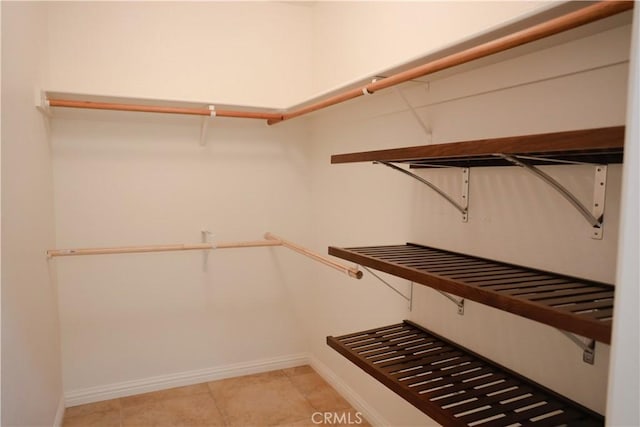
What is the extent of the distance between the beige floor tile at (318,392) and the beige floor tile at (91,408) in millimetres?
1014

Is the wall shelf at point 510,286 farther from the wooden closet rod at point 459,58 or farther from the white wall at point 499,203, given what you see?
the wooden closet rod at point 459,58

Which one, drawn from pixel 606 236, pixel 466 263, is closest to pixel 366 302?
pixel 466 263

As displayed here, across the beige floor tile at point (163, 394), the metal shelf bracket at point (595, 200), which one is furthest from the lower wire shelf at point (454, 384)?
the beige floor tile at point (163, 394)

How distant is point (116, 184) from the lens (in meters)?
2.34

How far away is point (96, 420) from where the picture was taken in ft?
7.15

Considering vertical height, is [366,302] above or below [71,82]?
below

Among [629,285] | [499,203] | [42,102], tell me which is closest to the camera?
[629,285]

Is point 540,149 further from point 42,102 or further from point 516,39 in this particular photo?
point 42,102

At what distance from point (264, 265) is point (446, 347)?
1452 millimetres

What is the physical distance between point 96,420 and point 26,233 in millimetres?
1178

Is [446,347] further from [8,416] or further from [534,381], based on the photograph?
[8,416]

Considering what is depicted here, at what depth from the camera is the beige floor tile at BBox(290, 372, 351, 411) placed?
7.67 feet

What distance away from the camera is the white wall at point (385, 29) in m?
1.48

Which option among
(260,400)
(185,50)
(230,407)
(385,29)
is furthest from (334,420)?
(185,50)
